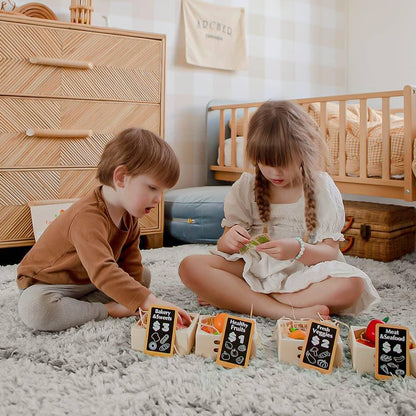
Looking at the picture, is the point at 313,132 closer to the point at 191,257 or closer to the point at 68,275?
the point at 191,257

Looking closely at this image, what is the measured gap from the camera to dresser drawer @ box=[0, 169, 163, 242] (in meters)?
1.99

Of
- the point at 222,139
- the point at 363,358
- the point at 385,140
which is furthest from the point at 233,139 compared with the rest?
the point at 363,358

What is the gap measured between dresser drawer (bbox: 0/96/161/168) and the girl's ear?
3.02ft

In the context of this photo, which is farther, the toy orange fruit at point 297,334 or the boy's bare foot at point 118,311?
the boy's bare foot at point 118,311

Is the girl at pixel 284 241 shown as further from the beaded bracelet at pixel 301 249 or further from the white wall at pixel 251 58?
the white wall at pixel 251 58

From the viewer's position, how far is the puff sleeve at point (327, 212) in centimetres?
136

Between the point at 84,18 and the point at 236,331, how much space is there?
1768 mm

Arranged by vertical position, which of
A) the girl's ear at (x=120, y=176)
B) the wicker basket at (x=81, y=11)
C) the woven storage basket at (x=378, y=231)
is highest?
the wicker basket at (x=81, y=11)

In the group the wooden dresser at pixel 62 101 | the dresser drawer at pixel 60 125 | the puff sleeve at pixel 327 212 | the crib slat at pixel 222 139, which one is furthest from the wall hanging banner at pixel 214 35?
the puff sleeve at pixel 327 212

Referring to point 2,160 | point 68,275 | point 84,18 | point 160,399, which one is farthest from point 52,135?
point 160,399

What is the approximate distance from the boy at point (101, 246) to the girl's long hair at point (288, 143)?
0.24m

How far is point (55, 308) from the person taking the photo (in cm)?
121

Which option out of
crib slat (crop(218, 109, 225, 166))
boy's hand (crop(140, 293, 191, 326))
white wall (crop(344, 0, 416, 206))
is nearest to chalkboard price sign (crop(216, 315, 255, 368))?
boy's hand (crop(140, 293, 191, 326))

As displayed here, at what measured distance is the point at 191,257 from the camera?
1.41 meters
